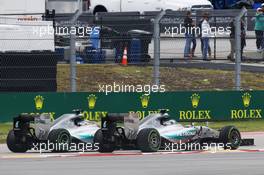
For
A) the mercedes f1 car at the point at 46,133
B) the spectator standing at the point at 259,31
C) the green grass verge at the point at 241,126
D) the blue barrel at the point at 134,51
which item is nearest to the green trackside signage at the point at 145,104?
the green grass verge at the point at 241,126

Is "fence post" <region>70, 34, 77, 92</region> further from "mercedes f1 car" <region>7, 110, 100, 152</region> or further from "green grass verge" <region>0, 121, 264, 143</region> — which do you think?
"mercedes f1 car" <region>7, 110, 100, 152</region>

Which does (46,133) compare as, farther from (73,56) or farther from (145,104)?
(145,104)

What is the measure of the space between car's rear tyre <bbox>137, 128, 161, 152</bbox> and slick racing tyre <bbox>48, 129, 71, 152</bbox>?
4.01ft

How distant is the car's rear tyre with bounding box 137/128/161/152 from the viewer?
58.7ft

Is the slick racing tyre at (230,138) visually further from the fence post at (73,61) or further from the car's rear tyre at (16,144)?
the fence post at (73,61)

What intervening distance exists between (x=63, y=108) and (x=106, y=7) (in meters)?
20.7

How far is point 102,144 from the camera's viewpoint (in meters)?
18.0

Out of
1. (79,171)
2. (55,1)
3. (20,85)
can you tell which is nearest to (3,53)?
(20,85)

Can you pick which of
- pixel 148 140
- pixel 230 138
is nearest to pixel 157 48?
pixel 230 138

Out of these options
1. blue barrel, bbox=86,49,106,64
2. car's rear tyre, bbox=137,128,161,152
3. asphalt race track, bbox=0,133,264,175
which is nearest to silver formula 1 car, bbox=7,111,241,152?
car's rear tyre, bbox=137,128,161,152

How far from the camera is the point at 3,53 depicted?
81.7ft

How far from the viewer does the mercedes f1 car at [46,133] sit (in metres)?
18.2

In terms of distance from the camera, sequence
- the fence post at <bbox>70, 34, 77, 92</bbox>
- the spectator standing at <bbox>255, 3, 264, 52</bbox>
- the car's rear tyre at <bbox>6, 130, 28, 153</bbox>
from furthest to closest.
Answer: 1. the spectator standing at <bbox>255, 3, 264, 52</bbox>
2. the fence post at <bbox>70, 34, 77, 92</bbox>
3. the car's rear tyre at <bbox>6, 130, 28, 153</bbox>

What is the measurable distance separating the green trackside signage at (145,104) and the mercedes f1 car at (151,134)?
621 centimetres
